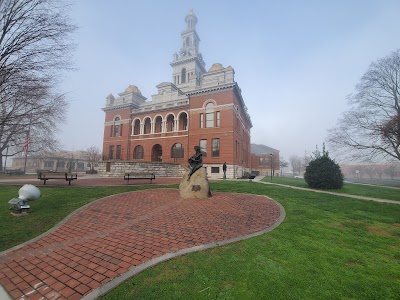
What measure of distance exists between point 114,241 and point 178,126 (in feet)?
89.9

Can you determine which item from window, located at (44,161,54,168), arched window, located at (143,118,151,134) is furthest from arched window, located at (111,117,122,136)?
window, located at (44,161,54,168)

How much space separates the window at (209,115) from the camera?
28062 millimetres

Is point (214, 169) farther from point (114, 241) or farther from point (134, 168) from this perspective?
point (114, 241)

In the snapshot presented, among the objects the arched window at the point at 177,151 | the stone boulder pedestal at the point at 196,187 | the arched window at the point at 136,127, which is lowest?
the stone boulder pedestal at the point at 196,187

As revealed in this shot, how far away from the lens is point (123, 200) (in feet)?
29.2

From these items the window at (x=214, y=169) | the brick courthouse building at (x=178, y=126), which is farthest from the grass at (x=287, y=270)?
the window at (x=214, y=169)

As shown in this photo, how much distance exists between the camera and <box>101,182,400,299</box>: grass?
114 inches

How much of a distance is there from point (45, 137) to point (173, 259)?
3379 centimetres

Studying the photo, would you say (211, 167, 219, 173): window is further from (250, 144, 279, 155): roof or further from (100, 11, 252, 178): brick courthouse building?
(250, 144, 279, 155): roof

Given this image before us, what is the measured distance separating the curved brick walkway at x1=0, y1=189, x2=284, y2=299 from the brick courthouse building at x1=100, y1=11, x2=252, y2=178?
53.0 feet

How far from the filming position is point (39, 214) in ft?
22.3

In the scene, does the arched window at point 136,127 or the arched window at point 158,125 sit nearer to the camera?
the arched window at point 158,125

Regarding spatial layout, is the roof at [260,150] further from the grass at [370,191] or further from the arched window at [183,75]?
the grass at [370,191]

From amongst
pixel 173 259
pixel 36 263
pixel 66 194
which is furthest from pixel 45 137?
pixel 173 259
